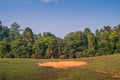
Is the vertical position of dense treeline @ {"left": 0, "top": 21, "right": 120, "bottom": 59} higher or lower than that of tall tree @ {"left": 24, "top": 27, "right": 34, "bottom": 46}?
lower

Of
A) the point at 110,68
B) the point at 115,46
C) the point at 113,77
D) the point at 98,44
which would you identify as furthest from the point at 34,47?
the point at 113,77

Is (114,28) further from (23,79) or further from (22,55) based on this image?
(23,79)

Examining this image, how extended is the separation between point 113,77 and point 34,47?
43582mm

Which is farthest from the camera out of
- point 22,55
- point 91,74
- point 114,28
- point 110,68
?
point 114,28

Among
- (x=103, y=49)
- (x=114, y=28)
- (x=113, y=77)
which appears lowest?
(x=113, y=77)

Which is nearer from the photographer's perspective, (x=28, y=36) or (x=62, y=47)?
(x=62, y=47)

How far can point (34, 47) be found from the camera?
64.1 m

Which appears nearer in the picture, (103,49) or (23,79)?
(23,79)

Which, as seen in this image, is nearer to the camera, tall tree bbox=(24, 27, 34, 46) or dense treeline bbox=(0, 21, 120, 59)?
dense treeline bbox=(0, 21, 120, 59)

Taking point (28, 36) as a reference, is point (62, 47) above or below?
below

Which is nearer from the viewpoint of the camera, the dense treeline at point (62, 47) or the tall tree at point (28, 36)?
the dense treeline at point (62, 47)

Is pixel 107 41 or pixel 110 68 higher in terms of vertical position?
pixel 107 41

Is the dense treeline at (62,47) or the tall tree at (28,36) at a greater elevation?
the tall tree at (28,36)

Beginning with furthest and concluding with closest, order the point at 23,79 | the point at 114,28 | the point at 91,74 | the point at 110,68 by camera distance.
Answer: the point at 114,28 < the point at 110,68 < the point at 91,74 < the point at 23,79
